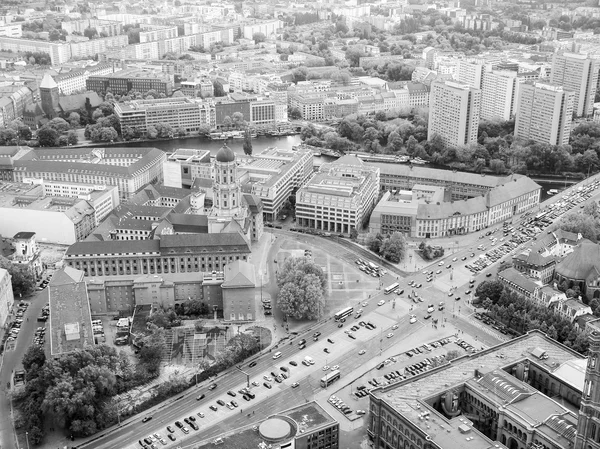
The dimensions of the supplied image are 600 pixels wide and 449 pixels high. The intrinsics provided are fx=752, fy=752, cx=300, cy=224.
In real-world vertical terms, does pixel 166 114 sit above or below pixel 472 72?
below

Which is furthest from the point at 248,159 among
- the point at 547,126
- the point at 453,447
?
the point at 453,447

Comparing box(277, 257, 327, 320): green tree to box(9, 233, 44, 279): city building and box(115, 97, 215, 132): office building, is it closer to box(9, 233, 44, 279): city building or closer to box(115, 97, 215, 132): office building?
box(9, 233, 44, 279): city building

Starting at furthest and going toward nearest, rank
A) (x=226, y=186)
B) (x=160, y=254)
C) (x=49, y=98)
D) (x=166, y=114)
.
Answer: (x=49, y=98), (x=166, y=114), (x=226, y=186), (x=160, y=254)

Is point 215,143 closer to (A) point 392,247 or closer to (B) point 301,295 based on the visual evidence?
(A) point 392,247

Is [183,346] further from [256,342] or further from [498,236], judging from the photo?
[498,236]

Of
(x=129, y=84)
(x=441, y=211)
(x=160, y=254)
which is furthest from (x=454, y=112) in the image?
(x=129, y=84)

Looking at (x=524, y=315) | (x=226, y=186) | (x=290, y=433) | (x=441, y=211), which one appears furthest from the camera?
(x=441, y=211)

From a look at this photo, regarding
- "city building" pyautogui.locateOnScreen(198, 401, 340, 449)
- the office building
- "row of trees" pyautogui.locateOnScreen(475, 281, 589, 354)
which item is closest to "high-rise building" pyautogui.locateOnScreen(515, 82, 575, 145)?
the office building

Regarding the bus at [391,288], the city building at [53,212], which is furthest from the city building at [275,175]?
the bus at [391,288]
